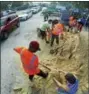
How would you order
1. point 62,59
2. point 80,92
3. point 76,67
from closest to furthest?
point 80,92 < point 76,67 < point 62,59

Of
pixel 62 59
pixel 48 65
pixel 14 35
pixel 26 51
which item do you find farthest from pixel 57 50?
pixel 14 35

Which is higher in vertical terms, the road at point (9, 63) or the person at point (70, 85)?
the person at point (70, 85)

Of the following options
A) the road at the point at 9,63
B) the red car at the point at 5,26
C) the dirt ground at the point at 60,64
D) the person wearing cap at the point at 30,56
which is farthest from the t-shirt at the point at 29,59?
the red car at the point at 5,26

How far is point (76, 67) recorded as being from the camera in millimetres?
10133

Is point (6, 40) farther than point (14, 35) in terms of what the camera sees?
No

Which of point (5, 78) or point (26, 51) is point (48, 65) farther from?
point (26, 51)

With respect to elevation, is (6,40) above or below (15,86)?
below

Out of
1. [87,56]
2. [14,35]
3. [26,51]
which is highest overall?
[26,51]

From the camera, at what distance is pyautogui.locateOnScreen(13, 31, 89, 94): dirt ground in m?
8.30

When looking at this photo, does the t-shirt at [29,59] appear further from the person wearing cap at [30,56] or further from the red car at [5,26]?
the red car at [5,26]

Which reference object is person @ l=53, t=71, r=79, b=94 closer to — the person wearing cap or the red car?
the person wearing cap

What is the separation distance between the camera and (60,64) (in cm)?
1070

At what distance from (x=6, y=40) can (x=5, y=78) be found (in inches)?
294

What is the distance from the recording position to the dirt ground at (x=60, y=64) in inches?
327
